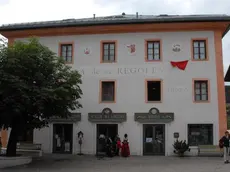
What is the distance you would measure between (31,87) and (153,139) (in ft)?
30.3

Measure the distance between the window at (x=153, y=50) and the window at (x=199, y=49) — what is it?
2.28 metres

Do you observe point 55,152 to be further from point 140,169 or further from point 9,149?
point 140,169

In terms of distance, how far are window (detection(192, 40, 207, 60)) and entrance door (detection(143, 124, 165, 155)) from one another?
5047 millimetres

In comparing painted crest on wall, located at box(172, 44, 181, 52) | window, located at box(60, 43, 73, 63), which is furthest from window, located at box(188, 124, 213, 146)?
window, located at box(60, 43, 73, 63)

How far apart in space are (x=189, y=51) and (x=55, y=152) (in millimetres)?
11122

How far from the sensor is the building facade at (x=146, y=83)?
22.0 metres

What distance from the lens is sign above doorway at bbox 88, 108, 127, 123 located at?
22.5 metres

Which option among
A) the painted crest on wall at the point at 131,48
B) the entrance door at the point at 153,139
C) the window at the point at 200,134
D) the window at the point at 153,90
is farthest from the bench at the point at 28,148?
the window at the point at 200,134

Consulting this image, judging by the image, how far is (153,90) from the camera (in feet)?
74.6

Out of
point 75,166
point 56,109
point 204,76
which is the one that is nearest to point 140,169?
point 75,166

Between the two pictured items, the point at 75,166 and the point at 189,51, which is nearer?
the point at 75,166

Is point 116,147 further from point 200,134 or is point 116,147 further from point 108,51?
point 108,51

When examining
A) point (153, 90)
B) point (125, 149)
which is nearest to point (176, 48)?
point (153, 90)

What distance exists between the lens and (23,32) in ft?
79.4
